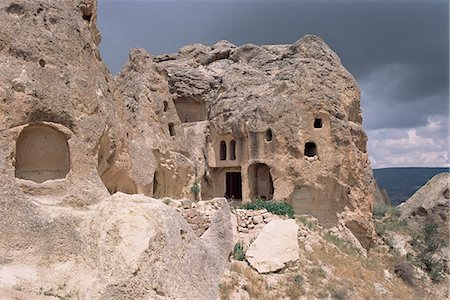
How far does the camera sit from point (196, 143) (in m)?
23.1

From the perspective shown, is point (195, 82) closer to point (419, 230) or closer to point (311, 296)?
point (419, 230)

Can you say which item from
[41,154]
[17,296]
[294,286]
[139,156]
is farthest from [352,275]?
[17,296]

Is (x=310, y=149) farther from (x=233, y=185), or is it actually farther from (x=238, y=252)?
(x=238, y=252)

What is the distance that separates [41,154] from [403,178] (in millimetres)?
71521

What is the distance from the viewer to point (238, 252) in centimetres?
1191

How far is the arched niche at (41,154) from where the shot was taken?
9.30 m

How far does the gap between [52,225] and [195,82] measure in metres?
17.0

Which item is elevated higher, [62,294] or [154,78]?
[154,78]

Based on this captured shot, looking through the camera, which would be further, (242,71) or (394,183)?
(394,183)

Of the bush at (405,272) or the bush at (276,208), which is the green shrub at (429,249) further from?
the bush at (276,208)

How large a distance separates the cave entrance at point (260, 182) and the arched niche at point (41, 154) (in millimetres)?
12149

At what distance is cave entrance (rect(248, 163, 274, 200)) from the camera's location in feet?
69.1

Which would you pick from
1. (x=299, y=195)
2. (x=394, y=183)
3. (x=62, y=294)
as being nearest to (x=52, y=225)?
(x=62, y=294)

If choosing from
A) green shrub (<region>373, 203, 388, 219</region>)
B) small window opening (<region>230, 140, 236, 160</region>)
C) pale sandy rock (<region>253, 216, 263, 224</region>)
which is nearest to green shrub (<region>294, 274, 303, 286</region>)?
pale sandy rock (<region>253, 216, 263, 224</region>)
